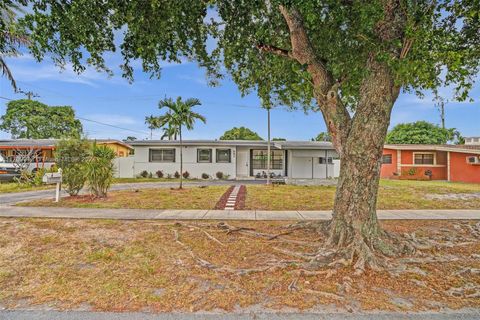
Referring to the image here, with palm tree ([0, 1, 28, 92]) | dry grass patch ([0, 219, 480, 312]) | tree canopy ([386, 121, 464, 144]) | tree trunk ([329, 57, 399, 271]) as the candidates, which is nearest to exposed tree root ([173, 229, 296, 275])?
dry grass patch ([0, 219, 480, 312])

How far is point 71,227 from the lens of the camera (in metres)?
6.02

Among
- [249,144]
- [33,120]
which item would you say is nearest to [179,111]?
[249,144]

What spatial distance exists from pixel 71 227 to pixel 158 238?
2.43 meters

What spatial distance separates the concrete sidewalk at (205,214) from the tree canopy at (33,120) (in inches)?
1307

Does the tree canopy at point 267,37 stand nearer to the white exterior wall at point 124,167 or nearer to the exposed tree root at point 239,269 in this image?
the exposed tree root at point 239,269

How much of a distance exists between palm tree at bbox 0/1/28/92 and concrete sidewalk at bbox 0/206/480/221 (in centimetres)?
430

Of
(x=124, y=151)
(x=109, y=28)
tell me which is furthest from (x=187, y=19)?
(x=124, y=151)

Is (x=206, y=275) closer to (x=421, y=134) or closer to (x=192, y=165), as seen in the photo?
(x=192, y=165)

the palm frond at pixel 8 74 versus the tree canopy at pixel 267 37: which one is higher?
the palm frond at pixel 8 74

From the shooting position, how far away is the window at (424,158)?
2244cm

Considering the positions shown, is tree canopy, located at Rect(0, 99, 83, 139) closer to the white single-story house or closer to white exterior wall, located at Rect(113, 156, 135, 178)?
white exterior wall, located at Rect(113, 156, 135, 178)

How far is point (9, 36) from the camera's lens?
283 inches

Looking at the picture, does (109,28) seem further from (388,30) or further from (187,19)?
(388,30)

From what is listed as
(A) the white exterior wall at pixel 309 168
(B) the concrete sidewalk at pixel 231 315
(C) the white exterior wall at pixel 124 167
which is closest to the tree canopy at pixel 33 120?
(C) the white exterior wall at pixel 124 167
